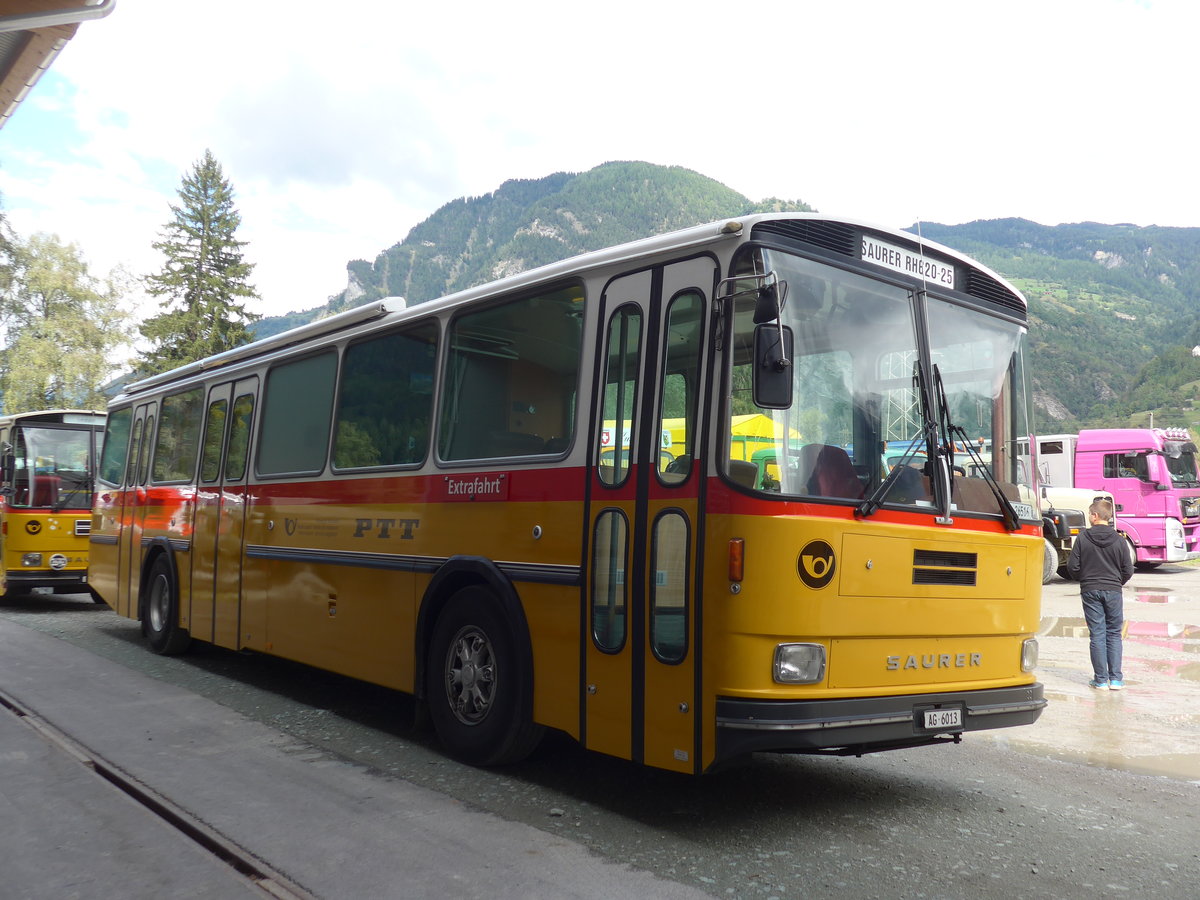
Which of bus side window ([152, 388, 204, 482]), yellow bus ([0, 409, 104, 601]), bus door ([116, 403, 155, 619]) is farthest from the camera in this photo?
yellow bus ([0, 409, 104, 601])

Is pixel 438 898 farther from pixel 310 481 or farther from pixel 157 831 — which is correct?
pixel 310 481

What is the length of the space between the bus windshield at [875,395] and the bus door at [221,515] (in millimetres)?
6186

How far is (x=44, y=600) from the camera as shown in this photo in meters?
18.7

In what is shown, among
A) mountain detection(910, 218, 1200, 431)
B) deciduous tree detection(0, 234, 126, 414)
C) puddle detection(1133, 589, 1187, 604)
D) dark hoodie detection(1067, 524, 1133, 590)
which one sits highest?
mountain detection(910, 218, 1200, 431)

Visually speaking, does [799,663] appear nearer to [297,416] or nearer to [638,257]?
[638,257]

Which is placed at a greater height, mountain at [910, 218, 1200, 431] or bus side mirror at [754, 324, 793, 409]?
mountain at [910, 218, 1200, 431]

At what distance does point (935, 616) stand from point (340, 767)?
3.56m

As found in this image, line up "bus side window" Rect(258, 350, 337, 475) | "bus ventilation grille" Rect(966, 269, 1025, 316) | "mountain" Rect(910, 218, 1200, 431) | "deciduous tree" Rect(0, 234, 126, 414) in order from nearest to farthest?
"bus ventilation grille" Rect(966, 269, 1025, 316) < "bus side window" Rect(258, 350, 337, 475) < "deciduous tree" Rect(0, 234, 126, 414) < "mountain" Rect(910, 218, 1200, 431)

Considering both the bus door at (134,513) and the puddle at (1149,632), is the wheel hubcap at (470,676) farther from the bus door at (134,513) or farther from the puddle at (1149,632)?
the puddle at (1149,632)

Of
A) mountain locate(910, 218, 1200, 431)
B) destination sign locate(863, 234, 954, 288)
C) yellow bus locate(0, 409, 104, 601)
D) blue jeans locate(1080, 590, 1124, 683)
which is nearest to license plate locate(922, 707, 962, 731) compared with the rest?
destination sign locate(863, 234, 954, 288)

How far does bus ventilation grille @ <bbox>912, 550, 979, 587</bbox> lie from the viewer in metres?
5.20

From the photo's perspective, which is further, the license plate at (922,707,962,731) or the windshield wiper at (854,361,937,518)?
the license plate at (922,707,962,731)

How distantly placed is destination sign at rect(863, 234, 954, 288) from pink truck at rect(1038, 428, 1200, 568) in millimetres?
19272

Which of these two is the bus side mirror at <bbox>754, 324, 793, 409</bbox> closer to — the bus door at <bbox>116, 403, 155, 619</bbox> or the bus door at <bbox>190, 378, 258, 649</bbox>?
the bus door at <bbox>190, 378, 258, 649</bbox>
